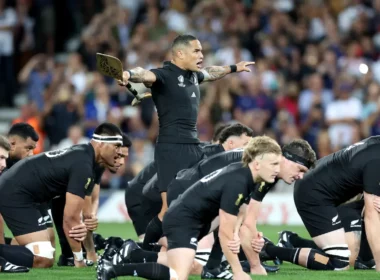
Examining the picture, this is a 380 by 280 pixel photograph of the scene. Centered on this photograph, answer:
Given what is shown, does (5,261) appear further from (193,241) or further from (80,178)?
(193,241)

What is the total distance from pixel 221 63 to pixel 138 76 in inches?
394

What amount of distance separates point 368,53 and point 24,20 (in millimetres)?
8251

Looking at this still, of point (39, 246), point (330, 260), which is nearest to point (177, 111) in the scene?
point (39, 246)

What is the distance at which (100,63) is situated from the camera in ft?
37.1

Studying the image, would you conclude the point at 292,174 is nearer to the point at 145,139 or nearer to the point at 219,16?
the point at 145,139

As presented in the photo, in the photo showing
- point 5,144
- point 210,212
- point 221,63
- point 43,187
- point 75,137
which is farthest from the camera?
point 221,63

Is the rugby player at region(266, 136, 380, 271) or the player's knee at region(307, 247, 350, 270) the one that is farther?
the player's knee at region(307, 247, 350, 270)

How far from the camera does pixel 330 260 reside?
39.7 ft

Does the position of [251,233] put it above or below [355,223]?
below

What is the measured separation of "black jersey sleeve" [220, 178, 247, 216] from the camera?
9.84 meters

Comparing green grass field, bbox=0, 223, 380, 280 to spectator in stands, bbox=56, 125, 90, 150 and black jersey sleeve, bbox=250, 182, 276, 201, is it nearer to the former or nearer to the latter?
black jersey sleeve, bbox=250, 182, 276, 201

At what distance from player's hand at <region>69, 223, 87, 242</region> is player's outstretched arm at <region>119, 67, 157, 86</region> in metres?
1.72

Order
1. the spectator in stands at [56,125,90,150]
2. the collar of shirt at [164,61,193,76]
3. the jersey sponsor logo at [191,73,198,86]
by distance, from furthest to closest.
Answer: the spectator in stands at [56,125,90,150] < the jersey sponsor logo at [191,73,198,86] < the collar of shirt at [164,61,193,76]

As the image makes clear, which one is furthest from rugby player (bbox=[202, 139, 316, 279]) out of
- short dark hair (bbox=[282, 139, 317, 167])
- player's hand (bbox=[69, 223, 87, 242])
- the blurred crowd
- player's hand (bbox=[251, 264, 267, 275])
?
the blurred crowd
